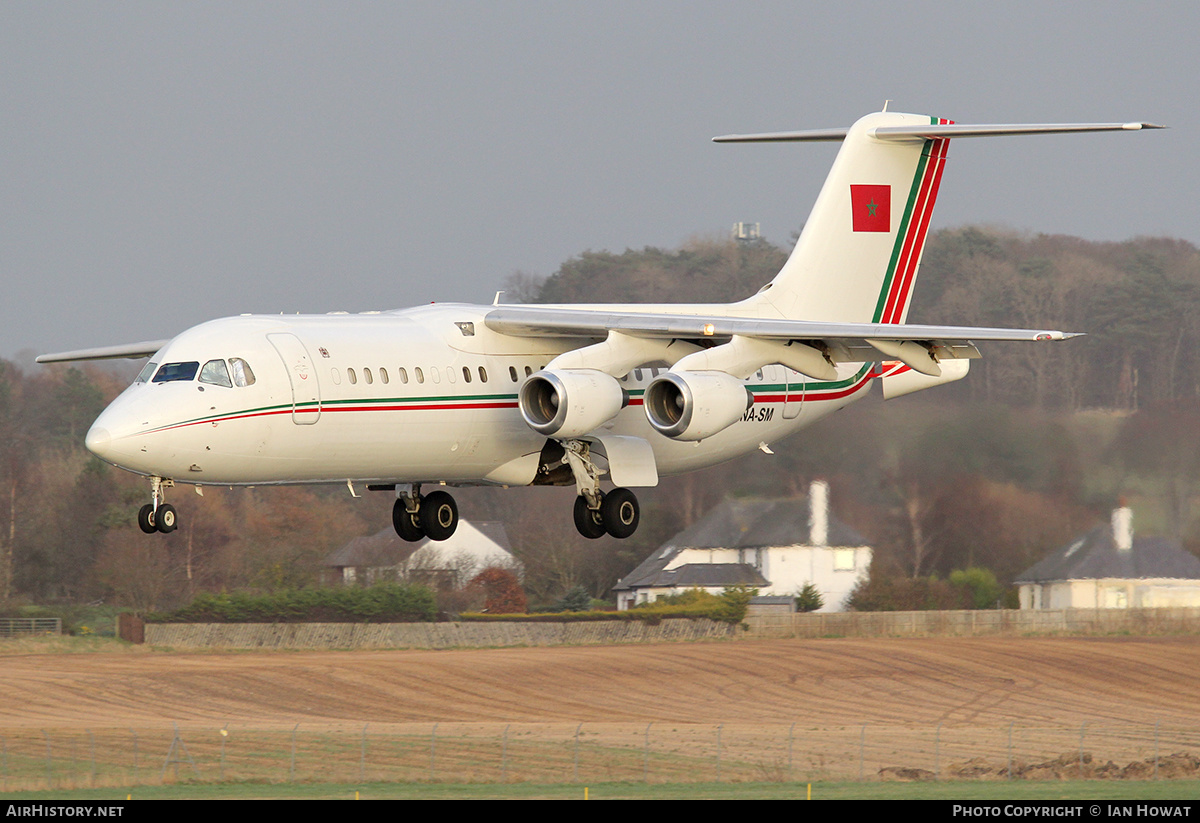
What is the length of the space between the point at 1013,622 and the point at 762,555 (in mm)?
5225

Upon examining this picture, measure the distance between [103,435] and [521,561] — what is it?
82.2ft

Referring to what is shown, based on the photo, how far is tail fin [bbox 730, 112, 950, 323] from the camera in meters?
24.0

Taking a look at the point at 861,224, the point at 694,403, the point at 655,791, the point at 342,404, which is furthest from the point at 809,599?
the point at 342,404

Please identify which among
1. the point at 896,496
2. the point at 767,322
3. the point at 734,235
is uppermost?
the point at 734,235

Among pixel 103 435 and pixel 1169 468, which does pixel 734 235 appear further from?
pixel 103 435

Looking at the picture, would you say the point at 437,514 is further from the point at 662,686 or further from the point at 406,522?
the point at 662,686

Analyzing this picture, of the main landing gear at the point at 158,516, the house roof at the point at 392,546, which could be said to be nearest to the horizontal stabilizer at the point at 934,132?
the main landing gear at the point at 158,516

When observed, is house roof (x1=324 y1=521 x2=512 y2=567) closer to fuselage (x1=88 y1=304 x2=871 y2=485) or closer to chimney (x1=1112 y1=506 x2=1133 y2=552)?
chimney (x1=1112 y1=506 x2=1133 y2=552)

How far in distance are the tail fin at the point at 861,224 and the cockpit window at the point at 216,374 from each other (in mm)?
7532

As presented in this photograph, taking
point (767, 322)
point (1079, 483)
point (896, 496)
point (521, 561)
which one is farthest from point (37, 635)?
point (767, 322)

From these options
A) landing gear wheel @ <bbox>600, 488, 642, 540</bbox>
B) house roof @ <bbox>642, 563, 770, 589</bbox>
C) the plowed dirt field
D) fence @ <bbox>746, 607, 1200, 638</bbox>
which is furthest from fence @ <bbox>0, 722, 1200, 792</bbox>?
landing gear wheel @ <bbox>600, 488, 642, 540</bbox>
